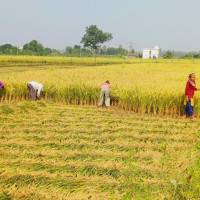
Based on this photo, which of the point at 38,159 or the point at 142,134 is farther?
the point at 142,134

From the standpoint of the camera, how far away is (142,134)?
199 inches

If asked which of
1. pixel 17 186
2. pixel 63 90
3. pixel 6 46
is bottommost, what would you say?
pixel 17 186

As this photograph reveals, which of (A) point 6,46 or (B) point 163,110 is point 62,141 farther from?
(A) point 6,46

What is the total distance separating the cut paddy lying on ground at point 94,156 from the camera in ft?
9.65

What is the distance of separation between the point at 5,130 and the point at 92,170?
8.71 feet

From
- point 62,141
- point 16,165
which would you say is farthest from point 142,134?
point 16,165

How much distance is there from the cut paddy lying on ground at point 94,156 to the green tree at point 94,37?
69.2m

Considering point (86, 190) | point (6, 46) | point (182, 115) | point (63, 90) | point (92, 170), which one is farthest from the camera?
point (6, 46)

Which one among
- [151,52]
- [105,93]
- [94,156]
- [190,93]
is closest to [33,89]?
[105,93]

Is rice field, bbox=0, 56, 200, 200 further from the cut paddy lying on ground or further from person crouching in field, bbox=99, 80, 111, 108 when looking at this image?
person crouching in field, bbox=99, 80, 111, 108

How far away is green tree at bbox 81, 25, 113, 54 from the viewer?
73.2m

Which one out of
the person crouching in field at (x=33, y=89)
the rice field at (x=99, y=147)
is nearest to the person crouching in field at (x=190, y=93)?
the rice field at (x=99, y=147)

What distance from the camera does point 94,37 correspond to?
73.6 metres

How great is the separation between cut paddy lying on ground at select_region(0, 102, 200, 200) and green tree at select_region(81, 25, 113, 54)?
69.2 m
